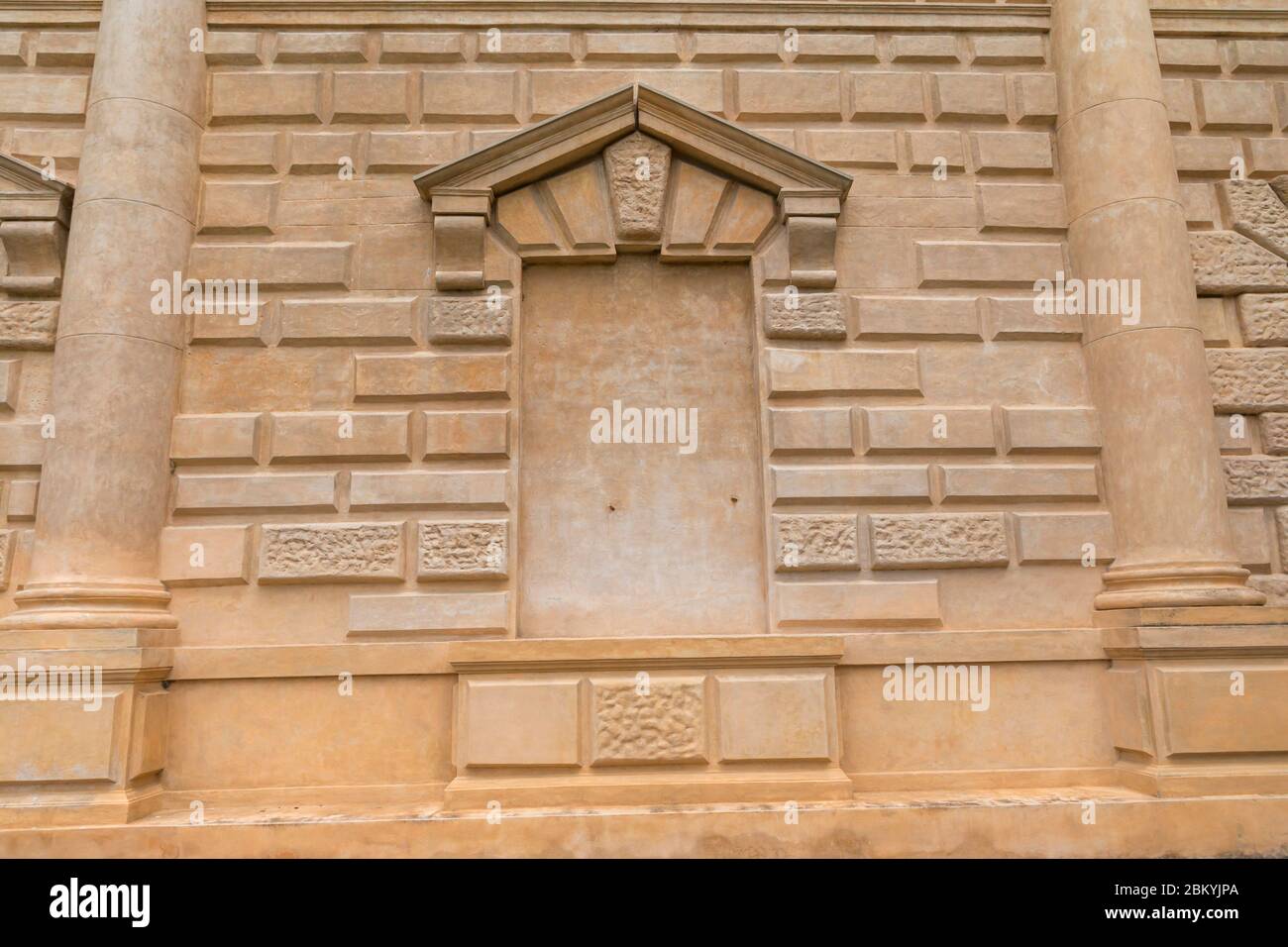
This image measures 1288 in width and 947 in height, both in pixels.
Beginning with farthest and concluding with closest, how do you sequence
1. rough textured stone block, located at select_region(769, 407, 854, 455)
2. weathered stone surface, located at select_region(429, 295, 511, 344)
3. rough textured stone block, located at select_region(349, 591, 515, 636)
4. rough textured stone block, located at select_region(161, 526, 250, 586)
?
weathered stone surface, located at select_region(429, 295, 511, 344) → rough textured stone block, located at select_region(769, 407, 854, 455) → rough textured stone block, located at select_region(161, 526, 250, 586) → rough textured stone block, located at select_region(349, 591, 515, 636)

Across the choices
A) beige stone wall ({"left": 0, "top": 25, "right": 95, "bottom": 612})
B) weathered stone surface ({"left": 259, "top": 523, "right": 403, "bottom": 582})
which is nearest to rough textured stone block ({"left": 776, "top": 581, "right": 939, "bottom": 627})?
weathered stone surface ({"left": 259, "top": 523, "right": 403, "bottom": 582})

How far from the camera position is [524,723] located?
6.47m

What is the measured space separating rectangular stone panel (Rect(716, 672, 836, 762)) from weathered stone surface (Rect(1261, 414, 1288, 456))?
14.7 ft

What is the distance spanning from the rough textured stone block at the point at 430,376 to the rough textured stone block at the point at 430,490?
681 mm

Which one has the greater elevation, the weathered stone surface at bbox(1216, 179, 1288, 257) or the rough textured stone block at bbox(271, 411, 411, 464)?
the weathered stone surface at bbox(1216, 179, 1288, 257)

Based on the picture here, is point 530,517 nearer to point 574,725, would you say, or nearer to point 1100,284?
point 574,725

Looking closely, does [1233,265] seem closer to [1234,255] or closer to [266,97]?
[1234,255]

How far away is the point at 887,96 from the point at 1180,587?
16.0 ft

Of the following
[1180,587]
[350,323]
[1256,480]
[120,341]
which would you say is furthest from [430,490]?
[1256,480]

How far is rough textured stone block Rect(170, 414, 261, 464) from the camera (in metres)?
7.25

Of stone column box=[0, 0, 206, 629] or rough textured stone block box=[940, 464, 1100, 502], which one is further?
rough textured stone block box=[940, 464, 1100, 502]

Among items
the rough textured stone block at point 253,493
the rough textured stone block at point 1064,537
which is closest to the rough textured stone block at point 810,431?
the rough textured stone block at point 1064,537

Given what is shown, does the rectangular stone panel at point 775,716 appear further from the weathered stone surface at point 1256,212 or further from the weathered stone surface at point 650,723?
the weathered stone surface at point 1256,212

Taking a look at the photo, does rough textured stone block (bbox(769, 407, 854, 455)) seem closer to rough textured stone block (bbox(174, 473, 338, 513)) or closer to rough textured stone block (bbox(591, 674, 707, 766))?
rough textured stone block (bbox(591, 674, 707, 766))
